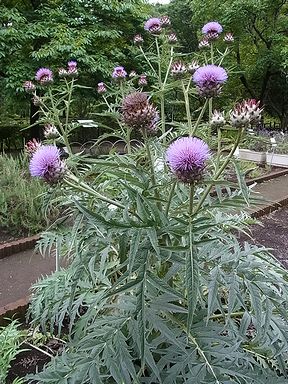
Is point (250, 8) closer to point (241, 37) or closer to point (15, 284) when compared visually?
point (241, 37)

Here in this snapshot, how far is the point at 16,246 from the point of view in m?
4.73

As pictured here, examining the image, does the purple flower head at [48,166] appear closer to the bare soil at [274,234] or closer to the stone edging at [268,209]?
the bare soil at [274,234]

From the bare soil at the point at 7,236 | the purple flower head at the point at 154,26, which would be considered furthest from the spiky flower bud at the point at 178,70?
the bare soil at the point at 7,236

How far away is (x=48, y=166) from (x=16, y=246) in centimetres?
329

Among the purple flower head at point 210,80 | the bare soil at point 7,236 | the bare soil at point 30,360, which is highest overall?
the purple flower head at point 210,80

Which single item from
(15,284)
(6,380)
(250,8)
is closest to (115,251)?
(6,380)

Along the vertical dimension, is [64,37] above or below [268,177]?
above

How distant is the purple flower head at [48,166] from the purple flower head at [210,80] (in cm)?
69

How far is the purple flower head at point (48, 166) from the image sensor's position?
1654 millimetres

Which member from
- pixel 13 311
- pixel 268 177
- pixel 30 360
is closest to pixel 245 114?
pixel 30 360

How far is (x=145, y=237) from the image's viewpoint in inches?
66.2

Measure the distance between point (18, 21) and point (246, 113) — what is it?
7.68m

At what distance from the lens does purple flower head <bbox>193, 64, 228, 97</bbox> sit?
6.25 ft

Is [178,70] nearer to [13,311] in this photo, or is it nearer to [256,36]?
[13,311]
